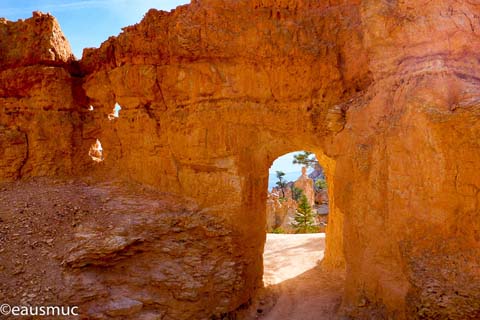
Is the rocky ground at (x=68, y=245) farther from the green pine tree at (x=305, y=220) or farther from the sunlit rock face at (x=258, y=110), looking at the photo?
the green pine tree at (x=305, y=220)

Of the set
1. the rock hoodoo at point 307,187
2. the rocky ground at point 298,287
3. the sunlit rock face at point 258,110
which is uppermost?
the sunlit rock face at point 258,110

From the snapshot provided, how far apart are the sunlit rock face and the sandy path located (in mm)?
964

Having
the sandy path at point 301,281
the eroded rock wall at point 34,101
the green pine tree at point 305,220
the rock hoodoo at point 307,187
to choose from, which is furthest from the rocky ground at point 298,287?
the rock hoodoo at point 307,187

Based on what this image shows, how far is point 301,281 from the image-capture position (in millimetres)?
10844

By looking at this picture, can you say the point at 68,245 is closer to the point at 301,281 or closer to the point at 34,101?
the point at 34,101

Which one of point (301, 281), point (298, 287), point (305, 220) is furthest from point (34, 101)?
point (305, 220)

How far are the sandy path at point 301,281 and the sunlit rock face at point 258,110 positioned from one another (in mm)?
964

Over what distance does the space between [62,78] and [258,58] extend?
5.55 meters

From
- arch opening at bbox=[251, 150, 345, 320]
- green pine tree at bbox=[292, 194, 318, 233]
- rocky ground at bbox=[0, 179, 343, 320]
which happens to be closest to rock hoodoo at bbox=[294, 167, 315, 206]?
green pine tree at bbox=[292, 194, 318, 233]

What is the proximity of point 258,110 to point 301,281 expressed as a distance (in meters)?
5.71

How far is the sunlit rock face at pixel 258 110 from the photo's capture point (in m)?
6.75

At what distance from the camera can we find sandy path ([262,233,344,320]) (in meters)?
8.81

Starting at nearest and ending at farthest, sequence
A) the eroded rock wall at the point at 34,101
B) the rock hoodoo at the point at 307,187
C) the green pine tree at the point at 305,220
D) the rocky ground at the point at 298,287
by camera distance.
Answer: the rocky ground at the point at 298,287 < the eroded rock wall at the point at 34,101 < the green pine tree at the point at 305,220 < the rock hoodoo at the point at 307,187

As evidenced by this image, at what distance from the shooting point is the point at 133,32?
9234mm
